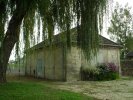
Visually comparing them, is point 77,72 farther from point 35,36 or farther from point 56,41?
point 35,36

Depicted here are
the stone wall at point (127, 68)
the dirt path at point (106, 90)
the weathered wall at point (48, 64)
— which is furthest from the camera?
the stone wall at point (127, 68)

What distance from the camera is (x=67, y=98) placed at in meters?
9.47

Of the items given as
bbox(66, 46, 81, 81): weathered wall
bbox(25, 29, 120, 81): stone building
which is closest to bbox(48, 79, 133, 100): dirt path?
bbox(25, 29, 120, 81): stone building

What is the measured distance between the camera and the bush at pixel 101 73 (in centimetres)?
1998

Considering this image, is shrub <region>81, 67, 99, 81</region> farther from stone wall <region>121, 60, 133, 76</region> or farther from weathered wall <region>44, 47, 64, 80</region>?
stone wall <region>121, 60, 133, 76</region>

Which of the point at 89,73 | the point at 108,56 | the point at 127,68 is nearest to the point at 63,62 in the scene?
the point at 89,73

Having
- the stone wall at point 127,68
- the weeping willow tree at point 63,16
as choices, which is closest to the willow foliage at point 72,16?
the weeping willow tree at point 63,16

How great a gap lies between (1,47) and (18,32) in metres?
1.72

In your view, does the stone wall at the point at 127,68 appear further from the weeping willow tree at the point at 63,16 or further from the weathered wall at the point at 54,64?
the weeping willow tree at the point at 63,16

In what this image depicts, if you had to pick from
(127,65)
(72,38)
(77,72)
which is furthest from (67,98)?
(127,65)

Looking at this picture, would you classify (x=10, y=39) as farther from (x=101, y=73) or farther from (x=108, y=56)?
(x=108, y=56)

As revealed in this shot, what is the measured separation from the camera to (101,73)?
20.3 m

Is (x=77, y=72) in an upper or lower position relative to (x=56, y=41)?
lower

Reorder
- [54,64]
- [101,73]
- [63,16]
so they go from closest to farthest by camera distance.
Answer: [63,16]
[101,73]
[54,64]
